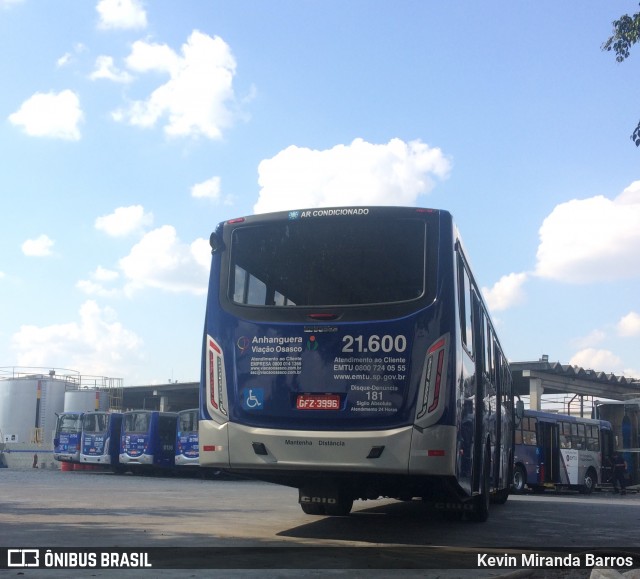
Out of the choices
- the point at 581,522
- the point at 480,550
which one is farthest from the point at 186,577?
the point at 581,522

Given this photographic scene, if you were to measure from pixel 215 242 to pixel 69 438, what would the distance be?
3090 cm

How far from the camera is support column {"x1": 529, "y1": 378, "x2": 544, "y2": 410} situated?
4675 cm

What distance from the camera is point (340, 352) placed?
9.63 meters

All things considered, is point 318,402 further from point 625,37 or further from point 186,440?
point 186,440

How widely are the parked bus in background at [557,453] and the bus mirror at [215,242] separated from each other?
21.8 metres

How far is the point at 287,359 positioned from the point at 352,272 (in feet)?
3.88

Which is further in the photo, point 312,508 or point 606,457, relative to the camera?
point 606,457

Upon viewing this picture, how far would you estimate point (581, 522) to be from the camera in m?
14.8

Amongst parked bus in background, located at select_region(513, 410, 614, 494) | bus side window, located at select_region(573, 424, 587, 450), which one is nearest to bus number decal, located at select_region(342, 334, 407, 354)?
parked bus in background, located at select_region(513, 410, 614, 494)

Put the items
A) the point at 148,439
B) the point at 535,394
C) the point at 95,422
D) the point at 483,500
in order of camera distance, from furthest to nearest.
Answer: the point at 535,394, the point at 95,422, the point at 148,439, the point at 483,500

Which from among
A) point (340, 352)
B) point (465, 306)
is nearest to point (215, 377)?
point (340, 352)

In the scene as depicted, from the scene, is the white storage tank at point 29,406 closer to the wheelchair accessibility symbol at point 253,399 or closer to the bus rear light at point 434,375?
the wheelchair accessibility symbol at point 253,399

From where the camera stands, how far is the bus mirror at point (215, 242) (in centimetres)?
1063

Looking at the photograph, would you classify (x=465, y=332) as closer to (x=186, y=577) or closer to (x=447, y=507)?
(x=447, y=507)
